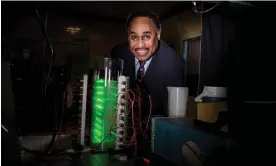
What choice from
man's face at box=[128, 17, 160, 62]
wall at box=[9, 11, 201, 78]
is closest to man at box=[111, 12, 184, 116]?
man's face at box=[128, 17, 160, 62]

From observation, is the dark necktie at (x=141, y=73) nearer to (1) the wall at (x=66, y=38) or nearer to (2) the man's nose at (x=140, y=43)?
(2) the man's nose at (x=140, y=43)

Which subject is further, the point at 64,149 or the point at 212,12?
the point at 212,12

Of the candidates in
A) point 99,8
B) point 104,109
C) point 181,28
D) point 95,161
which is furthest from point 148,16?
point 95,161

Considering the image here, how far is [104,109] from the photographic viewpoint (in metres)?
1.37

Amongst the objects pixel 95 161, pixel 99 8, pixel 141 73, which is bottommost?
pixel 95 161

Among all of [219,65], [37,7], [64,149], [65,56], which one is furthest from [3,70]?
[219,65]

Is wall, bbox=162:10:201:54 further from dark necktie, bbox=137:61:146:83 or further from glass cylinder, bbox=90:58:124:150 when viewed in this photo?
glass cylinder, bbox=90:58:124:150

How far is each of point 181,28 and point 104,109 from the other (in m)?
1.05

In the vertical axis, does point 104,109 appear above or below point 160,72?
below

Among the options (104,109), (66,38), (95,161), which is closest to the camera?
(95,161)

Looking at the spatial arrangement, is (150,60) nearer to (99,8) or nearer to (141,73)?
(141,73)

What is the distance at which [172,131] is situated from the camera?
1.21m

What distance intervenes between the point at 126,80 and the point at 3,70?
2.08 ft

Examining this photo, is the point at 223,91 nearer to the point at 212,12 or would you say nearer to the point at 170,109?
the point at 170,109
